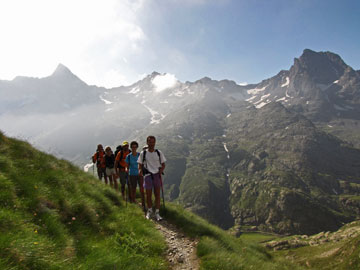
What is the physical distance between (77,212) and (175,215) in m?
6.30

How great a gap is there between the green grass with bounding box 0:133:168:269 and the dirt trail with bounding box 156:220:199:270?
0.48 metres

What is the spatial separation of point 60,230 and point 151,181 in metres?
6.16

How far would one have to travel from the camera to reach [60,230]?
5.11 m

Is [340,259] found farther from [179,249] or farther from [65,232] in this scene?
[65,232]

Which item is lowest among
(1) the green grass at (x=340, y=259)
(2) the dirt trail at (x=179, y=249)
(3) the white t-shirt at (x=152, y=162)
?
(1) the green grass at (x=340, y=259)

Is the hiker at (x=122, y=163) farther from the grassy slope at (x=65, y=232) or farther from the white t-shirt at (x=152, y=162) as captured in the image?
the grassy slope at (x=65, y=232)

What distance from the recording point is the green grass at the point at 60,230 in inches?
143

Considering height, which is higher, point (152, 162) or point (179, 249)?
point (152, 162)

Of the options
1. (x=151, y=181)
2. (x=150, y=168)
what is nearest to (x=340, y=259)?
(x=151, y=181)

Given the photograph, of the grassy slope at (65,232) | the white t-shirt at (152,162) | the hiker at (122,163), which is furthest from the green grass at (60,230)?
the hiker at (122,163)

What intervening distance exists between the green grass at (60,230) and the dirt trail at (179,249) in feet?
1.59

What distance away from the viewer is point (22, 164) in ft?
27.8

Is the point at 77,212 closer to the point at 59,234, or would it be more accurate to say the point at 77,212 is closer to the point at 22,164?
the point at 59,234

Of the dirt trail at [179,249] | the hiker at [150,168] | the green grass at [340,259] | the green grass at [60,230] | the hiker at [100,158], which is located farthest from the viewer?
the green grass at [340,259]
